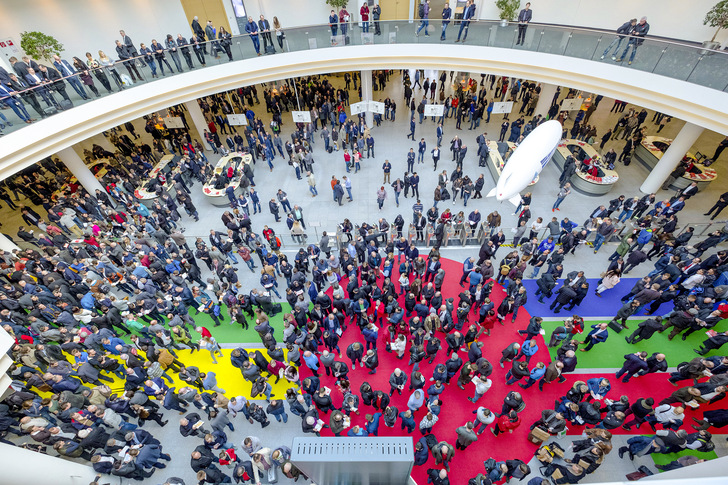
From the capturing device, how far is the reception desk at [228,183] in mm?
15977

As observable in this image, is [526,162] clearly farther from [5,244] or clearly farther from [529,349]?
[5,244]

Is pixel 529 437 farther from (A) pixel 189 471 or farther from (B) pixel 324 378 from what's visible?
(A) pixel 189 471

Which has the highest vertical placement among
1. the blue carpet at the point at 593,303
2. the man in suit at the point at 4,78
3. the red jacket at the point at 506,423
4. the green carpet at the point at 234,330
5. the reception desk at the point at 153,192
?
the man in suit at the point at 4,78

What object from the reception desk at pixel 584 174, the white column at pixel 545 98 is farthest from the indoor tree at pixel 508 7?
the reception desk at pixel 584 174

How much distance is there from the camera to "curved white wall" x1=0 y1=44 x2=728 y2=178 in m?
11.8

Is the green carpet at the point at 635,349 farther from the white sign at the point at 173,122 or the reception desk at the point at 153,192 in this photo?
the white sign at the point at 173,122

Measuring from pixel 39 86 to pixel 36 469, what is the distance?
1259 cm

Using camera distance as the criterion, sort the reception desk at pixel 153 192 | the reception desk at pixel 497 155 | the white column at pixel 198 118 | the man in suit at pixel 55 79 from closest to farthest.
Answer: the man in suit at pixel 55 79, the reception desk at pixel 153 192, the reception desk at pixel 497 155, the white column at pixel 198 118

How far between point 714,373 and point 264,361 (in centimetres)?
1081

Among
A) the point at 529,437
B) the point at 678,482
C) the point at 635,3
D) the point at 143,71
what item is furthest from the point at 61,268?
the point at 635,3

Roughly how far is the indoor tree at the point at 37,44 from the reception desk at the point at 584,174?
82.6 ft

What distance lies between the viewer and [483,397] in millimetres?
8953

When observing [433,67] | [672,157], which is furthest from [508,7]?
[672,157]

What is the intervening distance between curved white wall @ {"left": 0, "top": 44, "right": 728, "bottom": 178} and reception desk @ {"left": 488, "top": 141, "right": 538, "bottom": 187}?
3384 mm
